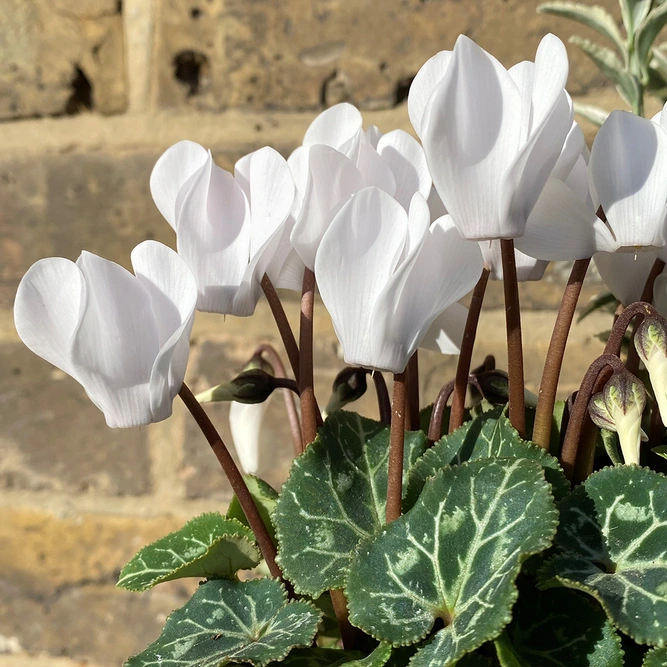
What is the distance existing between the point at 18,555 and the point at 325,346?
2.27ft

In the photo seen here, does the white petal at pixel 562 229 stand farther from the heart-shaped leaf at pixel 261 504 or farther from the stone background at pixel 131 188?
the stone background at pixel 131 188

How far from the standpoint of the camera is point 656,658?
0.32m

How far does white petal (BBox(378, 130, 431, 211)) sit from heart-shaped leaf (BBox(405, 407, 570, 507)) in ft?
0.48

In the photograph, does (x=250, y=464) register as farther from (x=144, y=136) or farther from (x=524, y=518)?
(x=144, y=136)

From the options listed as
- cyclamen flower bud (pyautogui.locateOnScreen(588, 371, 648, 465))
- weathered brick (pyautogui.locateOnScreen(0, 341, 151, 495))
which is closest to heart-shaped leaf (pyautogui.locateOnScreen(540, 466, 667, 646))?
cyclamen flower bud (pyautogui.locateOnScreen(588, 371, 648, 465))

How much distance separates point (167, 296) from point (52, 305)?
6 cm

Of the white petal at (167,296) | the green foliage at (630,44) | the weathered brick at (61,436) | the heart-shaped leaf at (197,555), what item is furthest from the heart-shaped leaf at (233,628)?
the weathered brick at (61,436)

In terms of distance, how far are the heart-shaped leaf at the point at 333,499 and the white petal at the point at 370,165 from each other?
0.15 metres

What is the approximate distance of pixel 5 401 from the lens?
1.22 metres

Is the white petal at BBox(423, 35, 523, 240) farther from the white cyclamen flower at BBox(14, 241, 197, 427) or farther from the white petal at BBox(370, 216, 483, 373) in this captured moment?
the white cyclamen flower at BBox(14, 241, 197, 427)

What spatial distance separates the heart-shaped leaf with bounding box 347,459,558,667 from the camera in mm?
337

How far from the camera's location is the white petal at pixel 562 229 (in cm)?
37

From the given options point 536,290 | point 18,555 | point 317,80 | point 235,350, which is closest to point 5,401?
point 18,555

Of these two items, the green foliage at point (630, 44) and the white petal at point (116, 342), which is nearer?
the white petal at point (116, 342)
